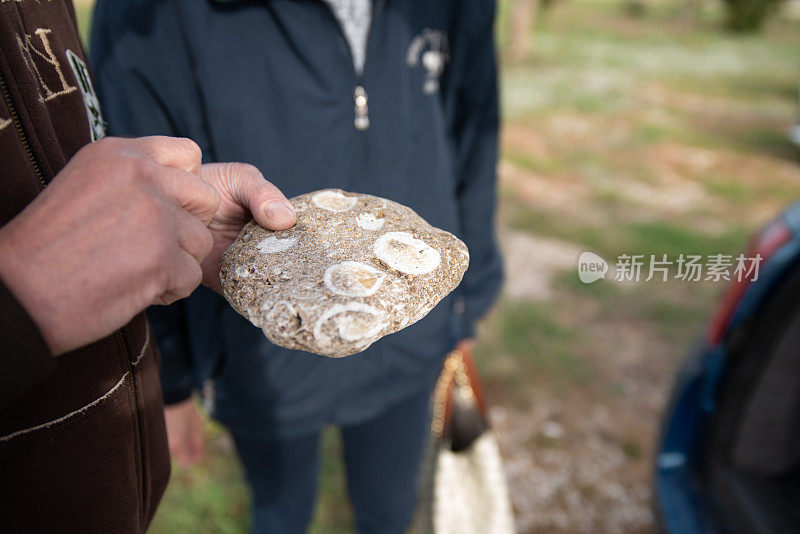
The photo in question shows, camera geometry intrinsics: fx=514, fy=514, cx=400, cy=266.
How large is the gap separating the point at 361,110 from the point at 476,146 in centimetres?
63

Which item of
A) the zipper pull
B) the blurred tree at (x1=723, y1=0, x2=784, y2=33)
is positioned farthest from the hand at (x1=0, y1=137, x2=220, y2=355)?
the blurred tree at (x1=723, y1=0, x2=784, y2=33)

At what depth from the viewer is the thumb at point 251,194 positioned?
2.88 ft

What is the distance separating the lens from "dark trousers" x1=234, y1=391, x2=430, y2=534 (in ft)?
5.74

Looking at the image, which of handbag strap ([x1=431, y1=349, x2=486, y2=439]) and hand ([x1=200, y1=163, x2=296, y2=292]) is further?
handbag strap ([x1=431, y1=349, x2=486, y2=439])

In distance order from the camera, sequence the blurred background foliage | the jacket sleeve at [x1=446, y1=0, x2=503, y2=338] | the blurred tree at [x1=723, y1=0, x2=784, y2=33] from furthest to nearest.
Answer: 1. the blurred tree at [x1=723, y1=0, x2=784, y2=33]
2. the blurred background foliage
3. the jacket sleeve at [x1=446, y1=0, x2=503, y2=338]

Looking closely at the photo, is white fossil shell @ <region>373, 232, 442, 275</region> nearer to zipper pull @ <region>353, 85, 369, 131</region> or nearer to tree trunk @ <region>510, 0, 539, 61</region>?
zipper pull @ <region>353, 85, 369, 131</region>

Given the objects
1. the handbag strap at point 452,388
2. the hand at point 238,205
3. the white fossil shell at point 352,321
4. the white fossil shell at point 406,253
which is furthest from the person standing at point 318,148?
the white fossil shell at point 352,321

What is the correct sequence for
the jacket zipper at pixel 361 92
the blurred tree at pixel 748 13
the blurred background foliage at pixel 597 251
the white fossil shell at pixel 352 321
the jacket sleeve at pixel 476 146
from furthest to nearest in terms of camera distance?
the blurred tree at pixel 748 13
the blurred background foliage at pixel 597 251
the jacket sleeve at pixel 476 146
the jacket zipper at pixel 361 92
the white fossil shell at pixel 352 321

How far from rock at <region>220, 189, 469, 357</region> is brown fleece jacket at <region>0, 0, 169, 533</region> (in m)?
0.23

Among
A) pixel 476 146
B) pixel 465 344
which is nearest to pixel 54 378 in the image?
pixel 476 146

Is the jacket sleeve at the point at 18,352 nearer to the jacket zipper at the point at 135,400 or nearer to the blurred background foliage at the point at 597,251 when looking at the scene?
the jacket zipper at the point at 135,400

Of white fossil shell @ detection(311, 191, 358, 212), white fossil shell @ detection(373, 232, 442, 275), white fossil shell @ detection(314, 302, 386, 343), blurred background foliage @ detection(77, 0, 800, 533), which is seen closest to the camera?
white fossil shell @ detection(314, 302, 386, 343)

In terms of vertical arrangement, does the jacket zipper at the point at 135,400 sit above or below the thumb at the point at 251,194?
below

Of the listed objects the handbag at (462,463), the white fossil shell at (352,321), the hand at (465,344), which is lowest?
the handbag at (462,463)
